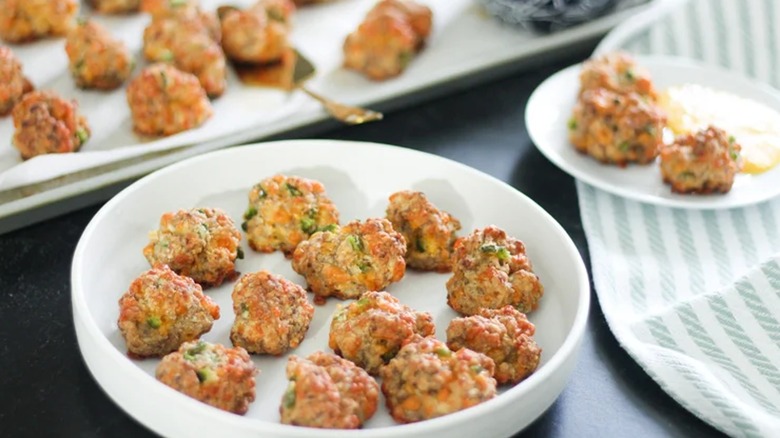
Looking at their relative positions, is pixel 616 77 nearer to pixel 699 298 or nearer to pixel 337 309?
pixel 699 298

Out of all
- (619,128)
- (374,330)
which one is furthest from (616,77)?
(374,330)

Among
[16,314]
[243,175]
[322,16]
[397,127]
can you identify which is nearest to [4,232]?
[16,314]

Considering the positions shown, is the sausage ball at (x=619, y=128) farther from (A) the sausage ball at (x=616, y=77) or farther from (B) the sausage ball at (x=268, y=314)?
(B) the sausage ball at (x=268, y=314)

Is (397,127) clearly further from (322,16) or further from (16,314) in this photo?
(16,314)

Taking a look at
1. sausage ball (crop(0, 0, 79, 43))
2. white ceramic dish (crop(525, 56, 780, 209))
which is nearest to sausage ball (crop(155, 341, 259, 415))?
white ceramic dish (crop(525, 56, 780, 209))

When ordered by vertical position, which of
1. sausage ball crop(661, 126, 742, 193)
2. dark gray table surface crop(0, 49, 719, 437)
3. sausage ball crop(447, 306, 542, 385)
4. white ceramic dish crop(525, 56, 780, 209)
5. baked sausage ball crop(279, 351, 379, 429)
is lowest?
dark gray table surface crop(0, 49, 719, 437)

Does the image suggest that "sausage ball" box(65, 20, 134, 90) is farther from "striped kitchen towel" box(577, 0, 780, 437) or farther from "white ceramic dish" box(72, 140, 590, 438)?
"striped kitchen towel" box(577, 0, 780, 437)
